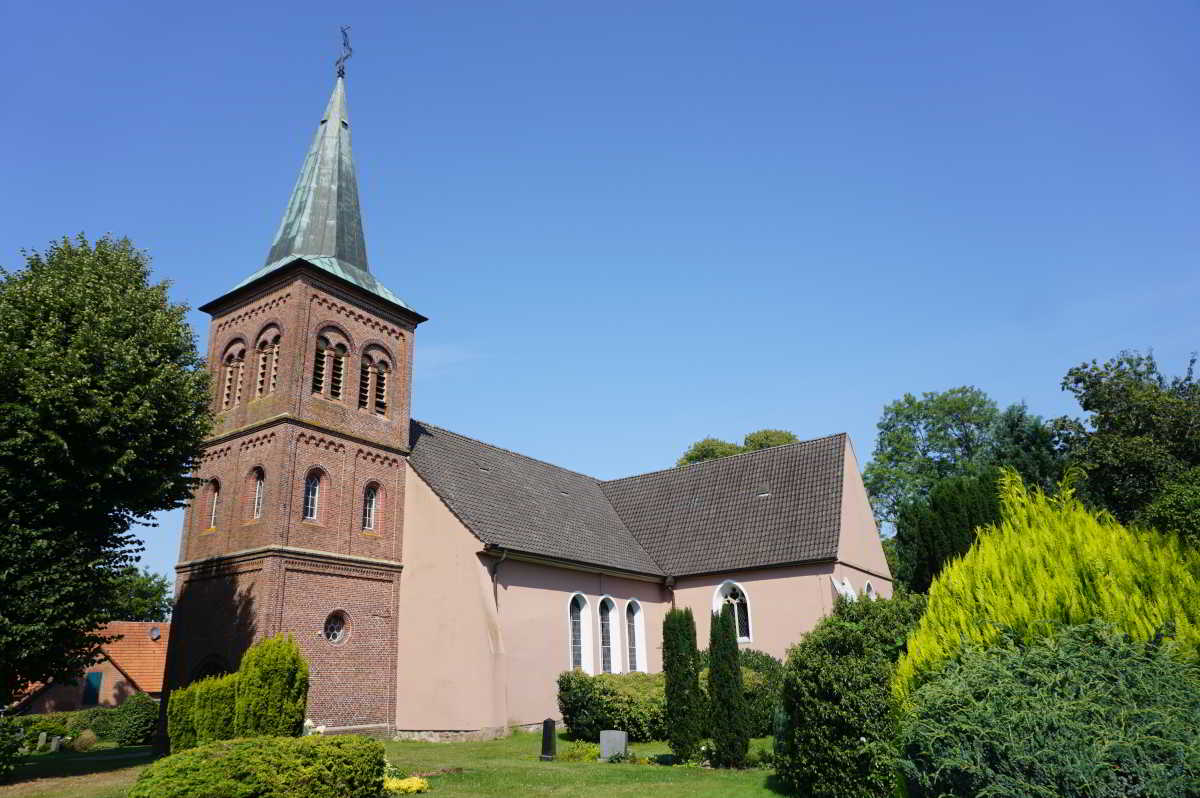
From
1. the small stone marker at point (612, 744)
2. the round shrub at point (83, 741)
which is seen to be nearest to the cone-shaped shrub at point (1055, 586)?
the small stone marker at point (612, 744)

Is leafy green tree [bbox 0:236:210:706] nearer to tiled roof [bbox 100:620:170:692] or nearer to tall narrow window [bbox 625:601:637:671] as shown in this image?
tall narrow window [bbox 625:601:637:671]

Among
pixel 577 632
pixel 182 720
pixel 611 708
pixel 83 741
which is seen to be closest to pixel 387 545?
pixel 577 632

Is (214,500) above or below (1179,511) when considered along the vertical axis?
above

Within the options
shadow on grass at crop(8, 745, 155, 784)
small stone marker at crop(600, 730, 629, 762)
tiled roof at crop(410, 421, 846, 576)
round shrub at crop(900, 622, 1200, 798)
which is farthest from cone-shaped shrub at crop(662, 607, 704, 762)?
shadow on grass at crop(8, 745, 155, 784)

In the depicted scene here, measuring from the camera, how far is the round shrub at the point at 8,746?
1386cm

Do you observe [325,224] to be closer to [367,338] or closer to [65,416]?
[367,338]

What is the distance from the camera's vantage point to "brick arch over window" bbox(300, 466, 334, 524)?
21500mm

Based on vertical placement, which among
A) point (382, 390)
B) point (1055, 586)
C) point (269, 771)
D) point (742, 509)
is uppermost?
point (382, 390)

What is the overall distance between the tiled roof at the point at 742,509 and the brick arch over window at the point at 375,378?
466 inches

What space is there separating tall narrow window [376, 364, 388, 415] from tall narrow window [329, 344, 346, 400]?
1.39 m

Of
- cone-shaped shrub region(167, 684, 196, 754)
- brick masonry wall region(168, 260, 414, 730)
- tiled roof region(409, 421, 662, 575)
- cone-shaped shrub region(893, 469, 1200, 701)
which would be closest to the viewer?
cone-shaped shrub region(893, 469, 1200, 701)

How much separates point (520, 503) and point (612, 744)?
35.2 ft

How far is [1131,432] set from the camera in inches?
1421

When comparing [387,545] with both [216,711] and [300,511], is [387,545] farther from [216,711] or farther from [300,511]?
[216,711]
